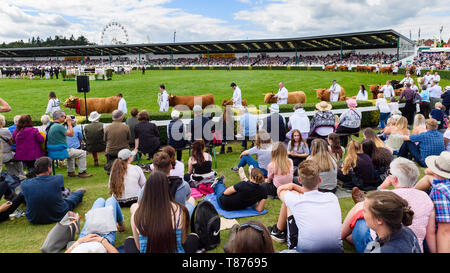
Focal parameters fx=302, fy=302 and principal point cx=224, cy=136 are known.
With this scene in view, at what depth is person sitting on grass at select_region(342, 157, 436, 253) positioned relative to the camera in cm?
314

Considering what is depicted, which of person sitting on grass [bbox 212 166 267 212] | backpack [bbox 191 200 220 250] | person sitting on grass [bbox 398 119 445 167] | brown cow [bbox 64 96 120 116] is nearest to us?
backpack [bbox 191 200 220 250]

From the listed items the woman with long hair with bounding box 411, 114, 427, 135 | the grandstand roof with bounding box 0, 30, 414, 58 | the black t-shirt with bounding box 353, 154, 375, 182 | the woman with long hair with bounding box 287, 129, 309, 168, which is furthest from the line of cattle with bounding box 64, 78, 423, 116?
the grandstand roof with bounding box 0, 30, 414, 58

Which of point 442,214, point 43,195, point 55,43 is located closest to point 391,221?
point 442,214

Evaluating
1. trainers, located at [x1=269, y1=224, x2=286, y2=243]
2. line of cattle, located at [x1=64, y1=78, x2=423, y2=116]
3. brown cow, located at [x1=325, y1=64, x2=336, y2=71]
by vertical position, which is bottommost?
trainers, located at [x1=269, y1=224, x2=286, y2=243]

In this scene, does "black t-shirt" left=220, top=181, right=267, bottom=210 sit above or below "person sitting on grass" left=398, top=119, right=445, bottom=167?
below

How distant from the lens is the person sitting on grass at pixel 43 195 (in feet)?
14.9

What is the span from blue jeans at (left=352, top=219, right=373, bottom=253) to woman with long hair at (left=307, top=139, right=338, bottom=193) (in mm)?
1677

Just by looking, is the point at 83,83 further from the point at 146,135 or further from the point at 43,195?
the point at 43,195

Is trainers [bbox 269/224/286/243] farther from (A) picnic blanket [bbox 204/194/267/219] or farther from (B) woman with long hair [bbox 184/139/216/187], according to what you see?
(B) woman with long hair [bbox 184/139/216/187]

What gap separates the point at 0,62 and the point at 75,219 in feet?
318

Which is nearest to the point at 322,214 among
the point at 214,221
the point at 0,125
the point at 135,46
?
the point at 214,221

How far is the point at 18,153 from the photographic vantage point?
631 centimetres

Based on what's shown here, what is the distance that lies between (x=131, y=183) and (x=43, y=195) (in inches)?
50.4
